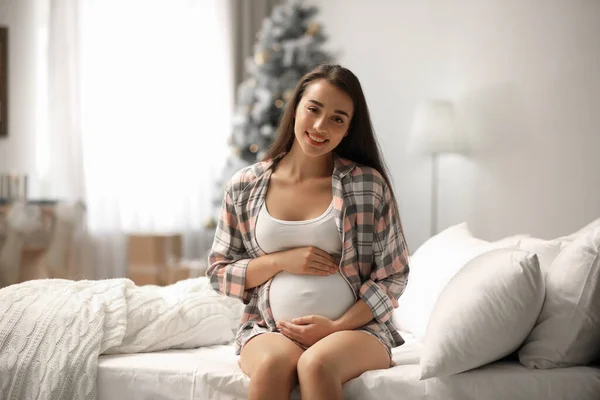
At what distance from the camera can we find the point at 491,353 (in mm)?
1779

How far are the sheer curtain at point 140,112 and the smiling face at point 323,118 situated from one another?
3.37 m

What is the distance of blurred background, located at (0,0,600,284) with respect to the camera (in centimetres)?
414

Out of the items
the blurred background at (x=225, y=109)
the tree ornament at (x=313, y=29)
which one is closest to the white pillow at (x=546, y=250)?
the blurred background at (x=225, y=109)

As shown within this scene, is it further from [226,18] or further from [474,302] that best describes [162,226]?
[474,302]

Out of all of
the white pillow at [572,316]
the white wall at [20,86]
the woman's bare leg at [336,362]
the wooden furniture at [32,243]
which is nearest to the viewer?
the woman's bare leg at [336,362]

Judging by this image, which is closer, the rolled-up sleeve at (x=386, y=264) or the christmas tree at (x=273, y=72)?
the rolled-up sleeve at (x=386, y=264)

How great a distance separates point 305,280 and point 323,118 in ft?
1.42

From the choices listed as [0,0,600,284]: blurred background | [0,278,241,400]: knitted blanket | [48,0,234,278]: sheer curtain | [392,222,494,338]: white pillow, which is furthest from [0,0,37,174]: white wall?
[392,222,494,338]: white pillow

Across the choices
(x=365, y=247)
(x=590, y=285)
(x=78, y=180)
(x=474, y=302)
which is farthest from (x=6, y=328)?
(x=78, y=180)

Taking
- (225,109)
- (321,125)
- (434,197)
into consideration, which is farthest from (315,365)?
(225,109)

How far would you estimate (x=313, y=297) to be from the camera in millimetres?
1916

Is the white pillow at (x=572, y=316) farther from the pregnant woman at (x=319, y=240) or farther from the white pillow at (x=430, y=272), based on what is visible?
the white pillow at (x=430, y=272)

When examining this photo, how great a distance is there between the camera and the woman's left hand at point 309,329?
6.11 ft

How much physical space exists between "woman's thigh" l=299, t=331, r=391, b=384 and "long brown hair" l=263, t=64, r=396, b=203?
424 millimetres
